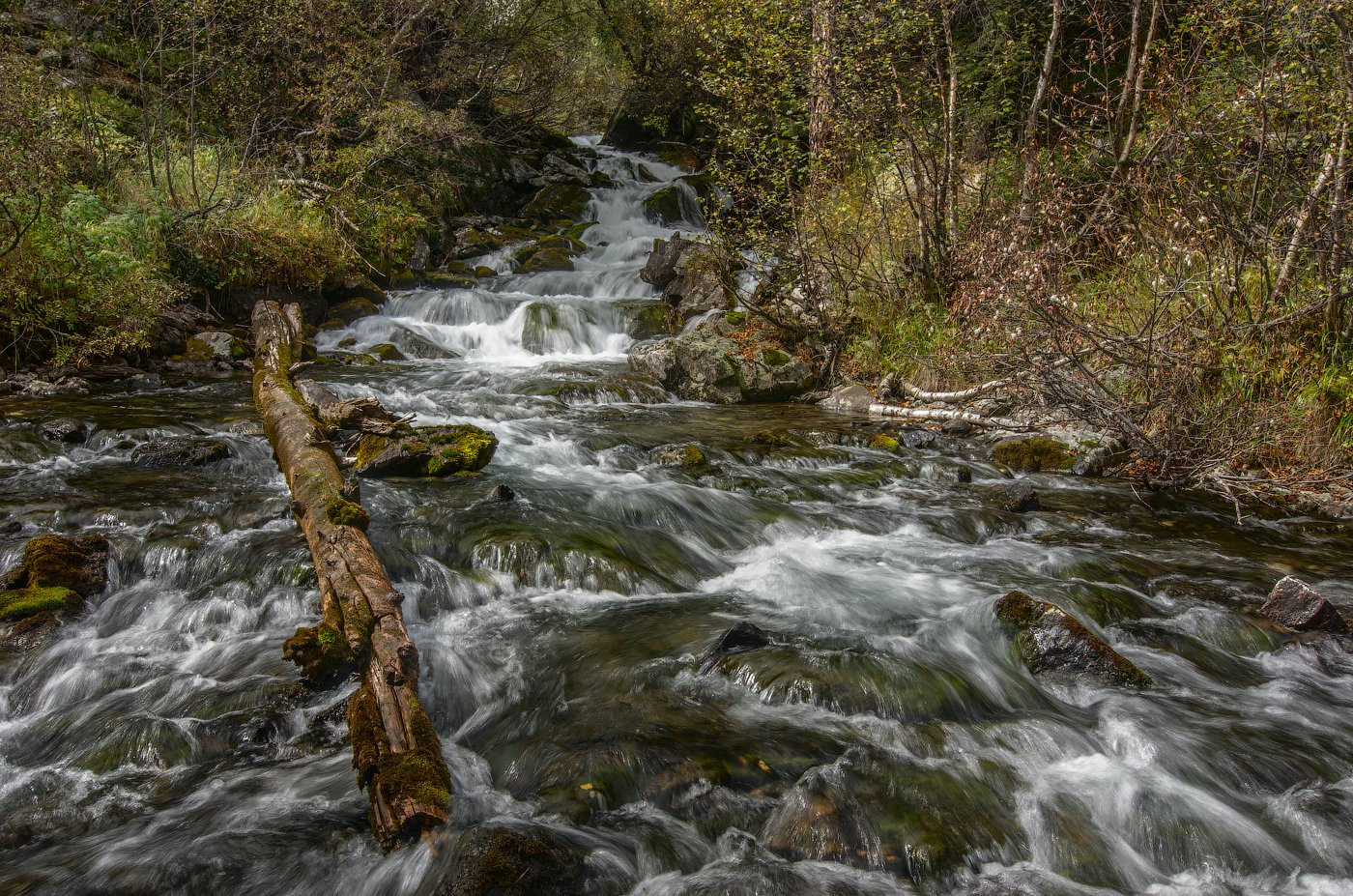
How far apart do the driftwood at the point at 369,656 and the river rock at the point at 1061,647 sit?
11.2 feet

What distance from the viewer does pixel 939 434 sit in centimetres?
977

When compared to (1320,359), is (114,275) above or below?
above

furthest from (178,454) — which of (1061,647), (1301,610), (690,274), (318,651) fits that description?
(690,274)

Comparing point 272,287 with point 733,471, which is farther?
point 272,287

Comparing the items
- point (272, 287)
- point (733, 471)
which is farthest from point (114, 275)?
point (733, 471)

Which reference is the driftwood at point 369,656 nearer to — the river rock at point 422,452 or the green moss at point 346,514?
the green moss at point 346,514

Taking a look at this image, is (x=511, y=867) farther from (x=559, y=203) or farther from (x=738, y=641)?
(x=559, y=203)

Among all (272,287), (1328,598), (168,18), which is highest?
(168,18)

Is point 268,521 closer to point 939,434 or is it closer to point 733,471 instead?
point 733,471

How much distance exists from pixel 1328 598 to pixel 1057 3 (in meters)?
7.66

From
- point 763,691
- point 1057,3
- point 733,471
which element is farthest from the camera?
point 1057,3

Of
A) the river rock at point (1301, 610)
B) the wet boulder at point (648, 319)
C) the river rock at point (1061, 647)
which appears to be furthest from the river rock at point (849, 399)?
the river rock at point (1061, 647)

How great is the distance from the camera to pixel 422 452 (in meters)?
7.41

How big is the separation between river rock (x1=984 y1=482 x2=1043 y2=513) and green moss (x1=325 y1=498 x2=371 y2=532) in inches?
225
